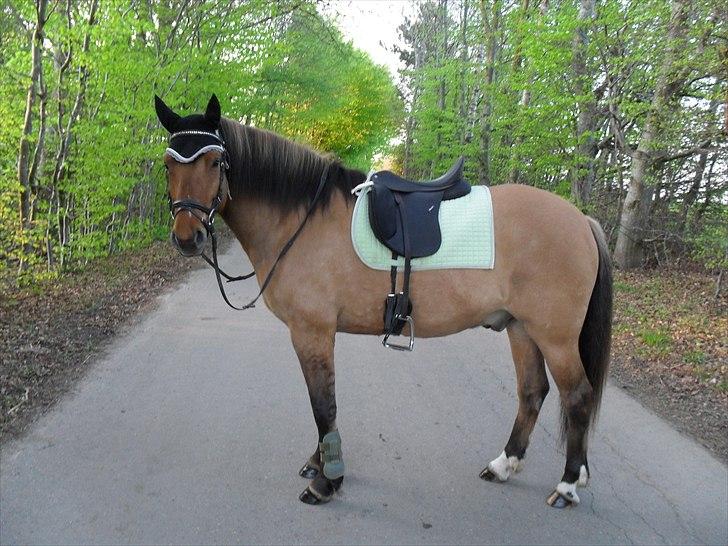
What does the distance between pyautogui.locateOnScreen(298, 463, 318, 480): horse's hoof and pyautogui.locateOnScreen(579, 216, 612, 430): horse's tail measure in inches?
67.2

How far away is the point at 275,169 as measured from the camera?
8.61 ft

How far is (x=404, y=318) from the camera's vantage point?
2.60 m

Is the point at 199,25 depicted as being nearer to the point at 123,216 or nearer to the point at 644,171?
the point at 123,216

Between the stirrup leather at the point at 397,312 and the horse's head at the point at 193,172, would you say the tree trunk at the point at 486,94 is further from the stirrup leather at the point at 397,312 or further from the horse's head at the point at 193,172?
the horse's head at the point at 193,172

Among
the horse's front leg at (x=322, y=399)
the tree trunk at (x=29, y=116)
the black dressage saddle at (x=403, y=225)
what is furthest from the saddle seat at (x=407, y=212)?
the tree trunk at (x=29, y=116)

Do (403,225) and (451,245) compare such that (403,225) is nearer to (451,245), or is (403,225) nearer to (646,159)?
(451,245)

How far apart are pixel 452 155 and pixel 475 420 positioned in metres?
13.5

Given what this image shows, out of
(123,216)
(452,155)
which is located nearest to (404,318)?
(123,216)

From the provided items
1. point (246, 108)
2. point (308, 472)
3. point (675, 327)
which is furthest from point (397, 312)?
point (246, 108)

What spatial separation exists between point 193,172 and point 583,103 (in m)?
8.15

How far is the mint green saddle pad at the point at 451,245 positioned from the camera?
8.39ft

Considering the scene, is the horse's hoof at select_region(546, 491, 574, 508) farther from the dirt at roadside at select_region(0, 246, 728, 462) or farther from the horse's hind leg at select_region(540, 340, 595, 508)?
the dirt at roadside at select_region(0, 246, 728, 462)

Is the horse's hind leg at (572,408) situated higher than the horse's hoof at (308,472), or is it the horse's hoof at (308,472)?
the horse's hind leg at (572,408)

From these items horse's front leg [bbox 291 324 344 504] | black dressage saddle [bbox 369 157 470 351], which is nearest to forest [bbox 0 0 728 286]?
black dressage saddle [bbox 369 157 470 351]
